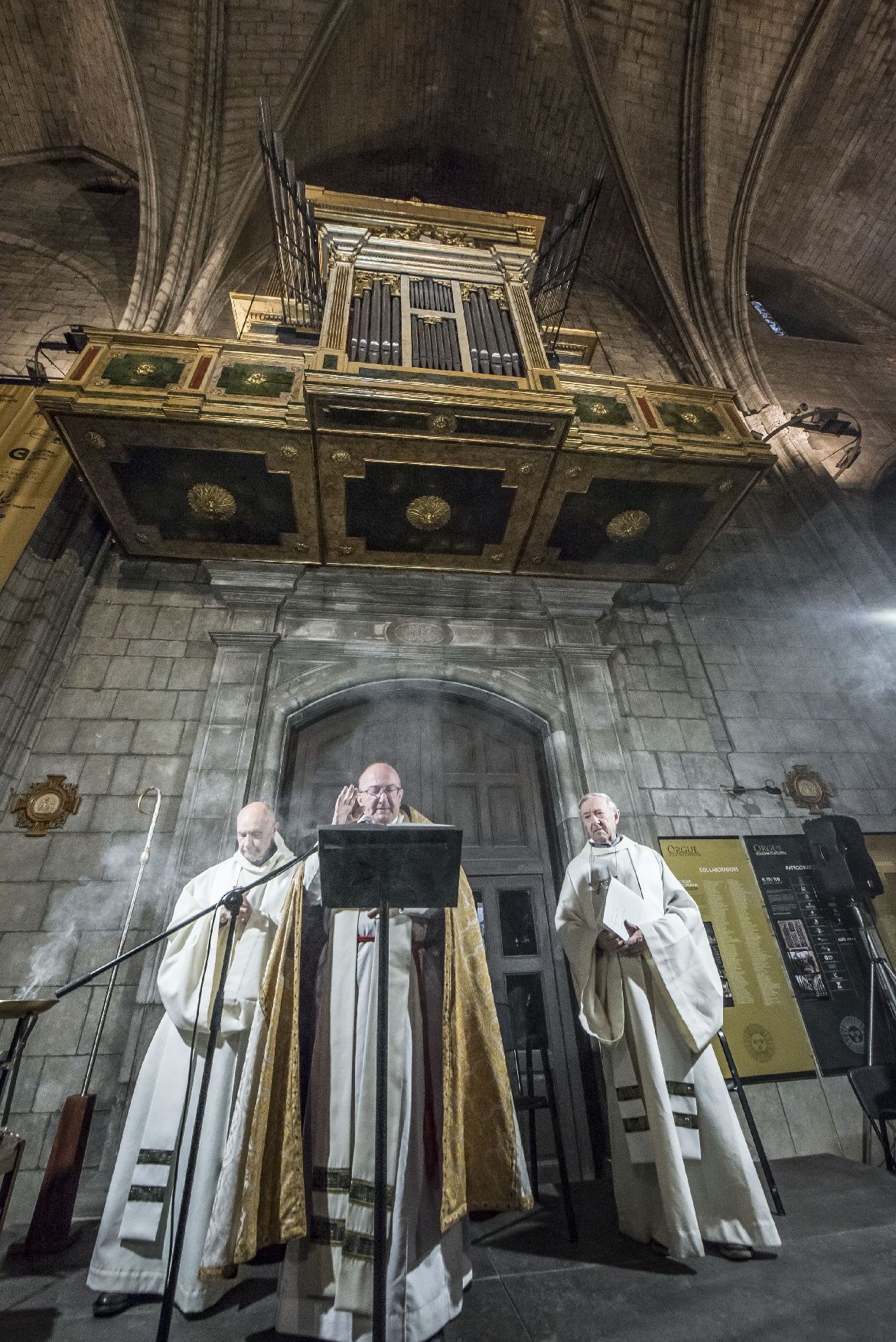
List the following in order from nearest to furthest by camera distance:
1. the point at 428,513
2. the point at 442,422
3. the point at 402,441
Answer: the point at 442,422, the point at 402,441, the point at 428,513

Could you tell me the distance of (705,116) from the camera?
9672 mm

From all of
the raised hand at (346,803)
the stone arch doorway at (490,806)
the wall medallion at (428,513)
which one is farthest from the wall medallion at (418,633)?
the raised hand at (346,803)

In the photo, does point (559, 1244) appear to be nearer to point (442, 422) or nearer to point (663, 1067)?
point (663, 1067)

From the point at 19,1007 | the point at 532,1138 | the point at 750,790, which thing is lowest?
the point at 532,1138

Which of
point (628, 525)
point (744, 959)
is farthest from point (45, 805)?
point (628, 525)

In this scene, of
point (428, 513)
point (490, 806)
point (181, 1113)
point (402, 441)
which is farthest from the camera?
point (428, 513)

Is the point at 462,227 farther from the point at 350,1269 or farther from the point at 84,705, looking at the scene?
the point at 350,1269

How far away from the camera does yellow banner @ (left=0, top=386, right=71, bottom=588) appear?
4.86m

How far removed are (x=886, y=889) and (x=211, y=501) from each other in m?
6.61

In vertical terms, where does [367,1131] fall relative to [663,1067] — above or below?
below

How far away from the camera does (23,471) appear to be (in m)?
5.20

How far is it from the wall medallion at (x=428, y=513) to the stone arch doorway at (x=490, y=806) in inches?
59.5

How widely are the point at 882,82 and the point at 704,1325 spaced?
51.5 feet

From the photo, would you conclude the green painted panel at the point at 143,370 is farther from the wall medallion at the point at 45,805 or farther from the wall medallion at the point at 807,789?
the wall medallion at the point at 807,789
